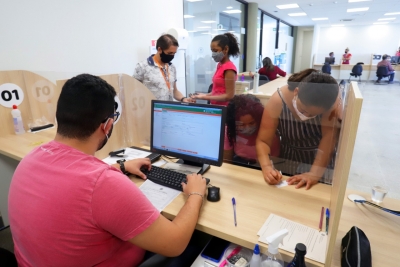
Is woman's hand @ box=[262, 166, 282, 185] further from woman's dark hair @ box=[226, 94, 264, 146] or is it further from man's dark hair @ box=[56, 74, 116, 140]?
man's dark hair @ box=[56, 74, 116, 140]

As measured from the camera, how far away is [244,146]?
171 cm

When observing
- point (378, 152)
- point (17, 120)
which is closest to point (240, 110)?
point (17, 120)

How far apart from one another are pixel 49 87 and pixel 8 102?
1.09 feet

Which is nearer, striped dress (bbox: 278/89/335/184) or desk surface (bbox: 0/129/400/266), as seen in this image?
desk surface (bbox: 0/129/400/266)

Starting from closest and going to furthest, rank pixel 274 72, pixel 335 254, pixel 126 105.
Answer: pixel 335 254
pixel 126 105
pixel 274 72

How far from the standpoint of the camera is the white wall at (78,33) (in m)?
2.19

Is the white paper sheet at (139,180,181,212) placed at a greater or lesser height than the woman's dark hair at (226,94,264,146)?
lesser

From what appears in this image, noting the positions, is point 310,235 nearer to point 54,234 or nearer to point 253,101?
point 54,234

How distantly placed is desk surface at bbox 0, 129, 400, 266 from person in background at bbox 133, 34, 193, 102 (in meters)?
1.54

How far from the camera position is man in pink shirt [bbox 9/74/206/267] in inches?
29.2

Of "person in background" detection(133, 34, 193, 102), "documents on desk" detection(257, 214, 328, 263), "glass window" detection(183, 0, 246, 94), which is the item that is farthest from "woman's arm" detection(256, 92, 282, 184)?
"glass window" detection(183, 0, 246, 94)

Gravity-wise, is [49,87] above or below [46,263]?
above

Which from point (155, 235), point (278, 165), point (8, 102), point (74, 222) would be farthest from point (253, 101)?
point (8, 102)

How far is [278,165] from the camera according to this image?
1532 millimetres
